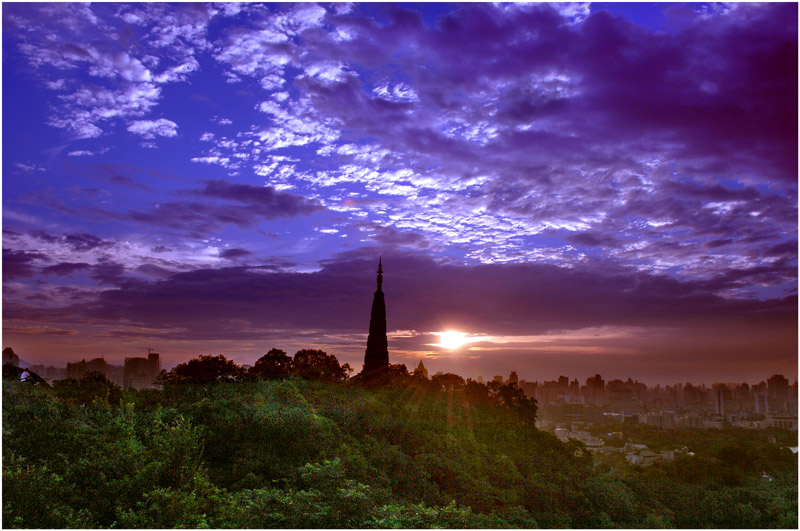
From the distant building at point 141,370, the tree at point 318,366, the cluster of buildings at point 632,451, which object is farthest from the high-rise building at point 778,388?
the distant building at point 141,370

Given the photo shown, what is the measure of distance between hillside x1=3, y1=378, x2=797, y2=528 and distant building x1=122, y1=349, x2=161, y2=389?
5.18m

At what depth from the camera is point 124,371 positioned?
24.9 meters

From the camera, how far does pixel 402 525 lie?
9.47 metres

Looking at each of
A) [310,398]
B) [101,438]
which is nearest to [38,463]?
[101,438]

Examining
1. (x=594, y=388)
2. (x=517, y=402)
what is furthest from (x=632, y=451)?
(x=594, y=388)

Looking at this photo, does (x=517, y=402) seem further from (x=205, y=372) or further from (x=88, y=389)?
(x=88, y=389)

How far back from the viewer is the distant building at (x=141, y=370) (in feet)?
77.6

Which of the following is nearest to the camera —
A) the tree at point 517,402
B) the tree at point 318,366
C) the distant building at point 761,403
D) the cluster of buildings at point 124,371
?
the cluster of buildings at point 124,371

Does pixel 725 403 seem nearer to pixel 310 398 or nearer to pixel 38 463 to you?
pixel 310 398

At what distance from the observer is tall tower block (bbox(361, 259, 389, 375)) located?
28.2 m

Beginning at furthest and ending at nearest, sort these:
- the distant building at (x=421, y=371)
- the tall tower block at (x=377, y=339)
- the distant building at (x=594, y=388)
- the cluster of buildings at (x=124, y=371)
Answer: the distant building at (x=594, y=388), the tall tower block at (x=377, y=339), the distant building at (x=421, y=371), the cluster of buildings at (x=124, y=371)

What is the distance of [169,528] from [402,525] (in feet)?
14.1

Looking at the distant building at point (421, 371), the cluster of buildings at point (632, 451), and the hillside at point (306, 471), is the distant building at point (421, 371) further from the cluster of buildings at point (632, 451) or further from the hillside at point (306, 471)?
the cluster of buildings at point (632, 451)

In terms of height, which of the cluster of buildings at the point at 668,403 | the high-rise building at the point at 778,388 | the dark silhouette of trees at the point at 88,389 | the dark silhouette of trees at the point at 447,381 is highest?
the dark silhouette of trees at the point at 88,389
